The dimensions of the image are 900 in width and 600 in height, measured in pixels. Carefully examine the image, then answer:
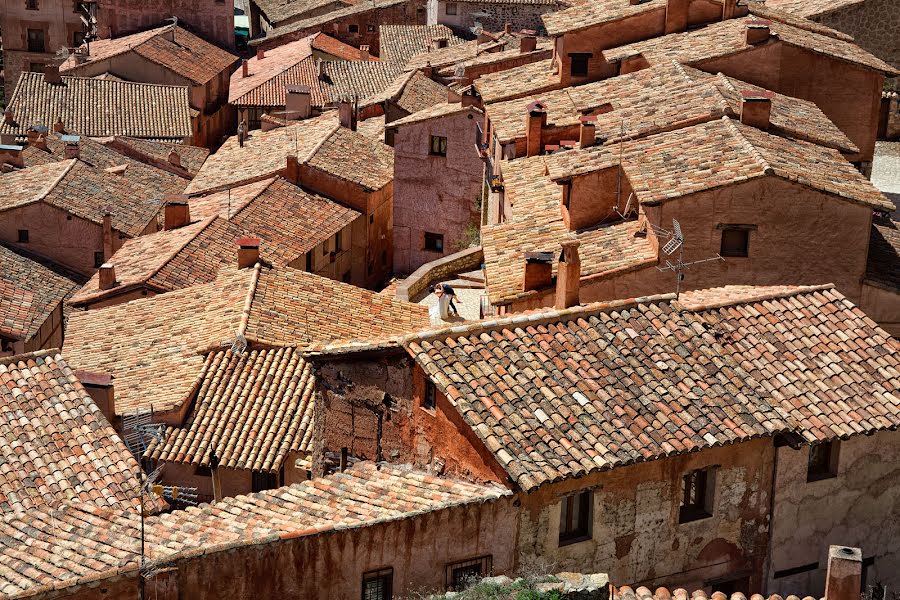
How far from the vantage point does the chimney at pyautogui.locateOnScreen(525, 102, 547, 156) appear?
33.0 metres

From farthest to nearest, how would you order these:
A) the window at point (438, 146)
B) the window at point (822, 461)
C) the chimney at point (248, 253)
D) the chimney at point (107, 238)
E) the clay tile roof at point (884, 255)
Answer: the window at point (438, 146)
the chimney at point (107, 238)
the chimney at point (248, 253)
the clay tile roof at point (884, 255)
the window at point (822, 461)

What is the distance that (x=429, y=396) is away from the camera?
790 inches

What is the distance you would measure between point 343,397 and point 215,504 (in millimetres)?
2799

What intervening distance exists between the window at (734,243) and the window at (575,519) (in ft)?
27.3

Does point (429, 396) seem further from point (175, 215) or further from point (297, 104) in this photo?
point (297, 104)

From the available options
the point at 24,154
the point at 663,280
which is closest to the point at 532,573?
the point at 663,280

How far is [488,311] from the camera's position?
30547mm

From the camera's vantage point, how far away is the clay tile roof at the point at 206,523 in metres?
16.7

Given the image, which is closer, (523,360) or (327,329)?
(523,360)

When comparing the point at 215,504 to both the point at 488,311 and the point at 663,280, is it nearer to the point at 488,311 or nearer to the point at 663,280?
the point at 663,280

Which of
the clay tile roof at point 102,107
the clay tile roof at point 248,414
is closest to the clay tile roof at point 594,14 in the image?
the clay tile roof at point 248,414

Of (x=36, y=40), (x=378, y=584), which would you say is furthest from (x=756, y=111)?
(x=36, y=40)

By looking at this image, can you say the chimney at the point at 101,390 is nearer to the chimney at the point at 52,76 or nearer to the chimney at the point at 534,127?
the chimney at the point at 534,127

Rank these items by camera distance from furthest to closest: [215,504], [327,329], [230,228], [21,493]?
[230,228], [327,329], [21,493], [215,504]
